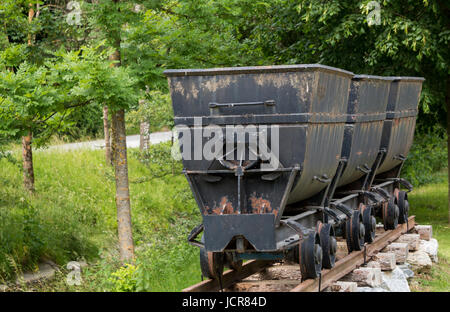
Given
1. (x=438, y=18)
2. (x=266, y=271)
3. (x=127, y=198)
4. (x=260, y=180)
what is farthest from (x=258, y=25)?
(x=260, y=180)

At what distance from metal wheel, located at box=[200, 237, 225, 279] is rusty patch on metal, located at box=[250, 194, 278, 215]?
1.01 m

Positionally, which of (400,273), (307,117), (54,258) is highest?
(307,117)

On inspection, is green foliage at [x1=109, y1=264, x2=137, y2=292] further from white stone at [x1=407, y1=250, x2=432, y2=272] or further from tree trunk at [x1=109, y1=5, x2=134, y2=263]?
white stone at [x1=407, y1=250, x2=432, y2=272]

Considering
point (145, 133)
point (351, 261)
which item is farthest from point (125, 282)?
point (145, 133)

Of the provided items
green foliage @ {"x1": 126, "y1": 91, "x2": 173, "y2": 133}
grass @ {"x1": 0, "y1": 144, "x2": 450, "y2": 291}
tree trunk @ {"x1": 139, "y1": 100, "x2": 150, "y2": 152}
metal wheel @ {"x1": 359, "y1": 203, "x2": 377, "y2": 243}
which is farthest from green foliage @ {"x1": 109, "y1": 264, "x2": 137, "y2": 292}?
tree trunk @ {"x1": 139, "y1": 100, "x2": 150, "y2": 152}

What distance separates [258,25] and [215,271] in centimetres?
1015

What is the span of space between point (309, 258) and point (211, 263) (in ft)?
4.47

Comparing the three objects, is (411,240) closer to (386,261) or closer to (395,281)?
(386,261)

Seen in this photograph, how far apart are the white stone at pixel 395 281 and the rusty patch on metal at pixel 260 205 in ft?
8.67

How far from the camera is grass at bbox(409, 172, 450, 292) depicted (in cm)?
1171

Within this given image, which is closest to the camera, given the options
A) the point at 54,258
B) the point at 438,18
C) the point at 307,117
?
the point at 307,117

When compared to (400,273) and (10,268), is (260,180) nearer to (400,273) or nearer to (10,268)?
(400,273)
